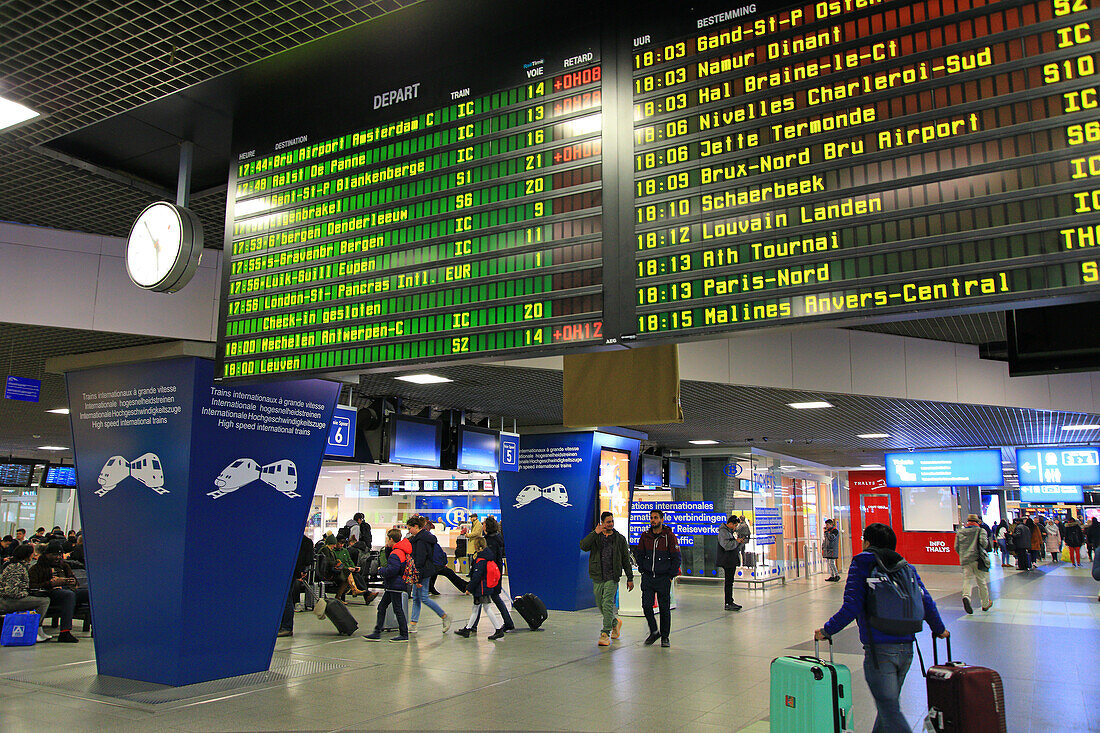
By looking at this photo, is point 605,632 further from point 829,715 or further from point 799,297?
point 799,297

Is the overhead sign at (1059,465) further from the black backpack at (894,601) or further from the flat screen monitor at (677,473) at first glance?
the black backpack at (894,601)

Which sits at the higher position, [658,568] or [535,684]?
[658,568]

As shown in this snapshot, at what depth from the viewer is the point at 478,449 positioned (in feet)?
43.8

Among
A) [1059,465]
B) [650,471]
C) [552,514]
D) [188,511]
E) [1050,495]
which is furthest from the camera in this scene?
[650,471]

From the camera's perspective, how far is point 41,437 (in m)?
17.6

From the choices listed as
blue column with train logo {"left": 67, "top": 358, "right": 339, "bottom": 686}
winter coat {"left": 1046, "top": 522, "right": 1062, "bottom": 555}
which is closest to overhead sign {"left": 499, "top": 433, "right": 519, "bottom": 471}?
blue column with train logo {"left": 67, "top": 358, "right": 339, "bottom": 686}

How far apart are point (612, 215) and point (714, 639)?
7.99 meters

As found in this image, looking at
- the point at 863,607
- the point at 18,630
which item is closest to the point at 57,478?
the point at 18,630

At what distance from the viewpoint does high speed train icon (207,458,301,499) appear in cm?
714

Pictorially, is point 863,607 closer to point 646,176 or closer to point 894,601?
point 894,601

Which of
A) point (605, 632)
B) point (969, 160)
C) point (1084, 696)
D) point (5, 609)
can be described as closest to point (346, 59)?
point (969, 160)

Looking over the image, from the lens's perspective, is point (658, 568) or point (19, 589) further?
point (19, 589)

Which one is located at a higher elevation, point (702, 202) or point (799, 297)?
point (702, 202)

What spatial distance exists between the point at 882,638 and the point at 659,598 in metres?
5.37
